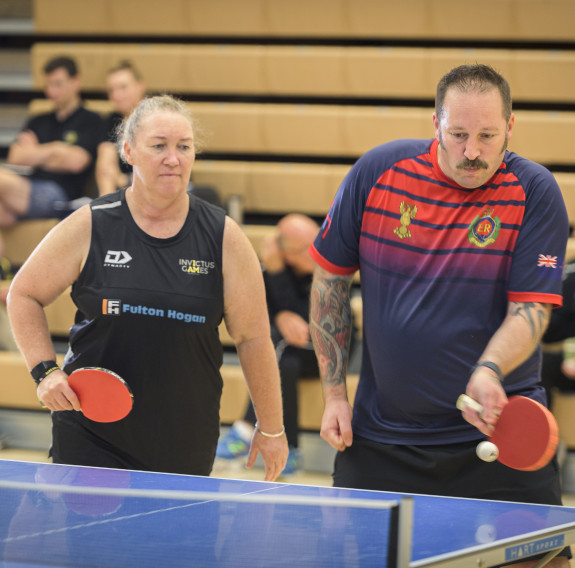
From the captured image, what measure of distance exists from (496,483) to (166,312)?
1.11 metres

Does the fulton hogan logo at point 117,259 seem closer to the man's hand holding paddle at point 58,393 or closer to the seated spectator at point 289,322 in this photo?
the man's hand holding paddle at point 58,393

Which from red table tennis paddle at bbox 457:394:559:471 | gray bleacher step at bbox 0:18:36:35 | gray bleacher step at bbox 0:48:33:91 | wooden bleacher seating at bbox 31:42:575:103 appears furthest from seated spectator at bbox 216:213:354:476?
gray bleacher step at bbox 0:18:36:35

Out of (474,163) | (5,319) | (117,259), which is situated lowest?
(5,319)

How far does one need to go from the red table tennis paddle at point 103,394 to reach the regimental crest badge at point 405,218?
915mm

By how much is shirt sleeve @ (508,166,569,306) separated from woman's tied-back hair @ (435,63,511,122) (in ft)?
0.77

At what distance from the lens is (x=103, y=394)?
8.39 ft

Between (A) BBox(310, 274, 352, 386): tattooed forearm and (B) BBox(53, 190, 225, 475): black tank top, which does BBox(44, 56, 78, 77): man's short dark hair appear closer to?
(B) BBox(53, 190, 225, 475): black tank top

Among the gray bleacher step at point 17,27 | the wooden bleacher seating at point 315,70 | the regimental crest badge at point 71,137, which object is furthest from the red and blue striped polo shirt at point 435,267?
the gray bleacher step at point 17,27

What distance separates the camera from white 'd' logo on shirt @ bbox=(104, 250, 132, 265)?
9.05ft

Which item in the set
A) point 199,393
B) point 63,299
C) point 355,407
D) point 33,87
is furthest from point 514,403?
point 33,87

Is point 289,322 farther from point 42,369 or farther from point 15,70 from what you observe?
point 15,70

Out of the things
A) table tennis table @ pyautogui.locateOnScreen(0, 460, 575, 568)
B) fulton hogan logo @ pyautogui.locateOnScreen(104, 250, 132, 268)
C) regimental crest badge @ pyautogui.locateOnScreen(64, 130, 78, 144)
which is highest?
regimental crest badge @ pyautogui.locateOnScreen(64, 130, 78, 144)

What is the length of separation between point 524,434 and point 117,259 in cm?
134

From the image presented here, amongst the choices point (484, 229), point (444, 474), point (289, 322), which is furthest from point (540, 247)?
point (289, 322)
